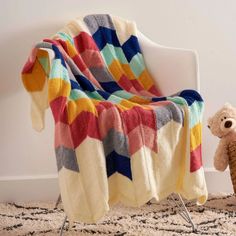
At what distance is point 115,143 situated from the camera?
47.9 inches

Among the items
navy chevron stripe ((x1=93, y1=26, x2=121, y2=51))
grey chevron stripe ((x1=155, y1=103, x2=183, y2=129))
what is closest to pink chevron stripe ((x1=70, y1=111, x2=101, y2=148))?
grey chevron stripe ((x1=155, y1=103, x2=183, y2=129))

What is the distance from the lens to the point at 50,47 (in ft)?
4.35

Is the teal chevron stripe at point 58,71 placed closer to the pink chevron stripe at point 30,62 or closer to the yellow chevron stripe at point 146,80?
the pink chevron stripe at point 30,62

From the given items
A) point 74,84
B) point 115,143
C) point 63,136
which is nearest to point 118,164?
point 115,143

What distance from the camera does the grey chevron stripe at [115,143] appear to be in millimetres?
1207

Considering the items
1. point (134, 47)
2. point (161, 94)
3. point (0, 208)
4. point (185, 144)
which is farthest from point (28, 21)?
point (185, 144)

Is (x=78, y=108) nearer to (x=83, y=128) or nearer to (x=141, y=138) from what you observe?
(x=83, y=128)

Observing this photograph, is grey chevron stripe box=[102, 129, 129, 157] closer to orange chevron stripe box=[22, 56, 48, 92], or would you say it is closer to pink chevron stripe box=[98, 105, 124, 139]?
pink chevron stripe box=[98, 105, 124, 139]

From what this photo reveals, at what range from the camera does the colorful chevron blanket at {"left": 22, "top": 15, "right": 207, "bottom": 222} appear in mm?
1162

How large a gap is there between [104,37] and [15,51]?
42 cm

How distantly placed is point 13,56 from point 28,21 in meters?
0.16

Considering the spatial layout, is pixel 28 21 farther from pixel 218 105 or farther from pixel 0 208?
pixel 218 105

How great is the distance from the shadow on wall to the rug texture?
520 mm

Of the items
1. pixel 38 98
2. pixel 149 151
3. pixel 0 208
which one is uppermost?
pixel 38 98
